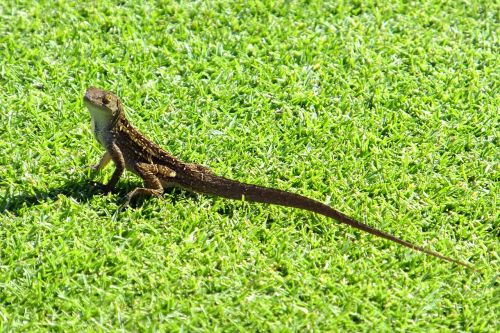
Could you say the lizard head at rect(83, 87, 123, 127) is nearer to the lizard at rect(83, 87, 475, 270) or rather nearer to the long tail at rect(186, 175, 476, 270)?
the lizard at rect(83, 87, 475, 270)

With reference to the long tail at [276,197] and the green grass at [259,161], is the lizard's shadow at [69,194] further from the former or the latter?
the long tail at [276,197]

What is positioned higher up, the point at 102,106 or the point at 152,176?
the point at 102,106

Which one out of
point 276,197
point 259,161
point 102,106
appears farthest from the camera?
point 259,161

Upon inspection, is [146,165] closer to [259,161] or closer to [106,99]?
[106,99]

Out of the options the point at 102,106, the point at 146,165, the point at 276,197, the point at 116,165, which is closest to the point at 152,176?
the point at 146,165

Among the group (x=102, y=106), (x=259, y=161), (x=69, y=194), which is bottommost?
(x=69, y=194)

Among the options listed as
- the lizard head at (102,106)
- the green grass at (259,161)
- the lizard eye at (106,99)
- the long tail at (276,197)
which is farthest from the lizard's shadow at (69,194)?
the lizard eye at (106,99)

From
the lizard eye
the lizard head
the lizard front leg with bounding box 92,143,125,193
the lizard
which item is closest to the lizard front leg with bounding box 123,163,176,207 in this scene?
the lizard
